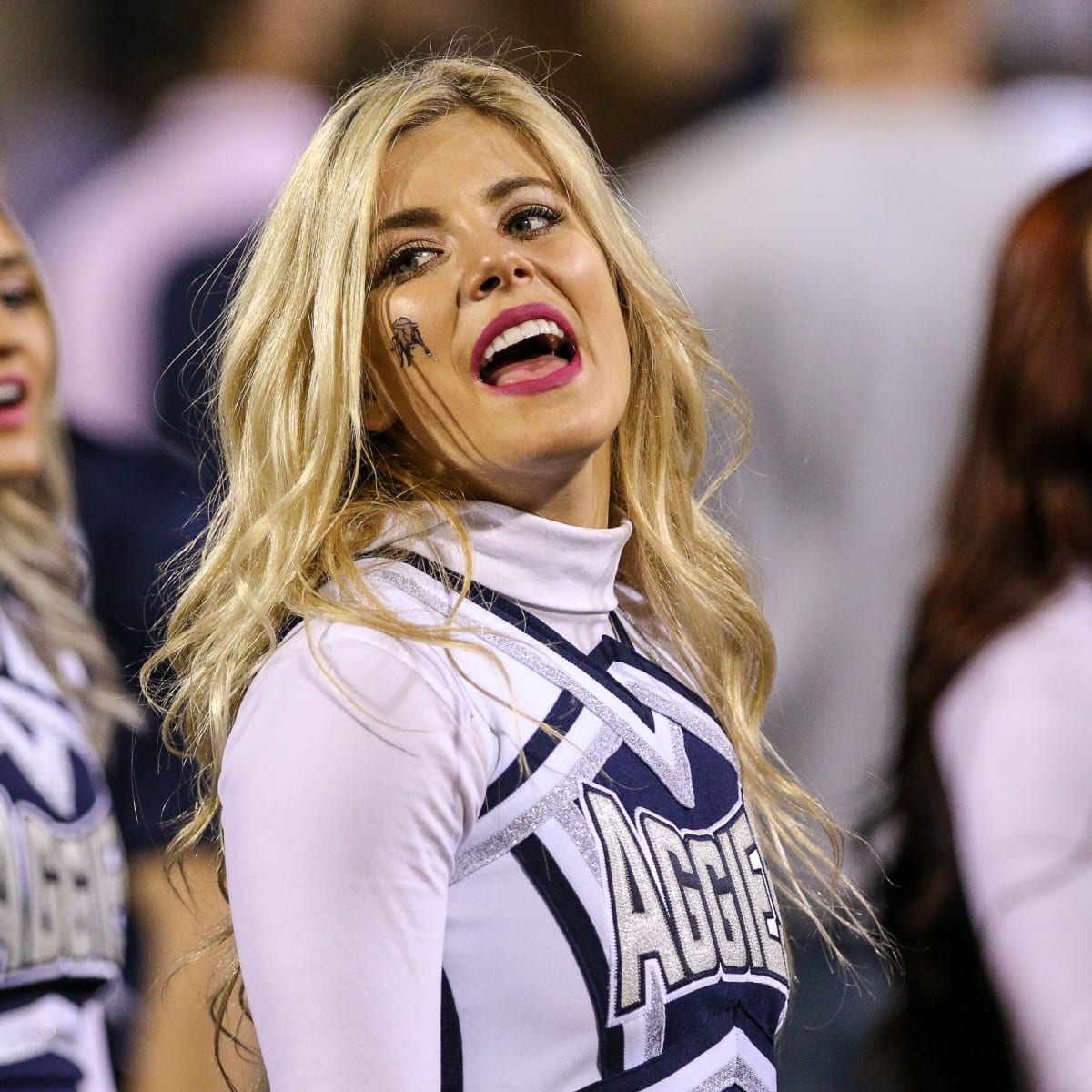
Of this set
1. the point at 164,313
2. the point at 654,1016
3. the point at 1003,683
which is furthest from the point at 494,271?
the point at 1003,683

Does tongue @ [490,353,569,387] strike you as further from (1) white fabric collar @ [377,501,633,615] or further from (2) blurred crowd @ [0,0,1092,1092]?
(2) blurred crowd @ [0,0,1092,1092]

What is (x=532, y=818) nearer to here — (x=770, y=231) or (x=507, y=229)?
(x=507, y=229)

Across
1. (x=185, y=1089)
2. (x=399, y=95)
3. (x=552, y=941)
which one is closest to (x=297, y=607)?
(x=552, y=941)

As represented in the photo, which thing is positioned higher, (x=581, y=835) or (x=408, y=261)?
(x=408, y=261)

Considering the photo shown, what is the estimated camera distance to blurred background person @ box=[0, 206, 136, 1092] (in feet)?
4.68

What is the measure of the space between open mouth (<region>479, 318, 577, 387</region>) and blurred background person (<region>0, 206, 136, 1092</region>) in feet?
2.65

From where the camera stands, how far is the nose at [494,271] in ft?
3.04

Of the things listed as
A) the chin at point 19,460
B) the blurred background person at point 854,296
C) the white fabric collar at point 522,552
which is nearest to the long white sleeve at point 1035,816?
the blurred background person at point 854,296

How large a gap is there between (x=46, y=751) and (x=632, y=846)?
0.88 meters

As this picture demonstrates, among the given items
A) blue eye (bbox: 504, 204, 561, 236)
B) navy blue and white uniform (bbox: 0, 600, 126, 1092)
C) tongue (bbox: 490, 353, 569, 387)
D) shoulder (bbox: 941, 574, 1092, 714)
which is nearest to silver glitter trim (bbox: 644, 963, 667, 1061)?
tongue (bbox: 490, 353, 569, 387)

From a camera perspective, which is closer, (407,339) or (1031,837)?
(407,339)

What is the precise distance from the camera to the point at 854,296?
1694 mm

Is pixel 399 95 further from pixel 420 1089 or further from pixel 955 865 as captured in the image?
pixel 955 865

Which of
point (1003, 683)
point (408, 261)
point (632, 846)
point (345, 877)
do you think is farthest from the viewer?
point (1003, 683)
